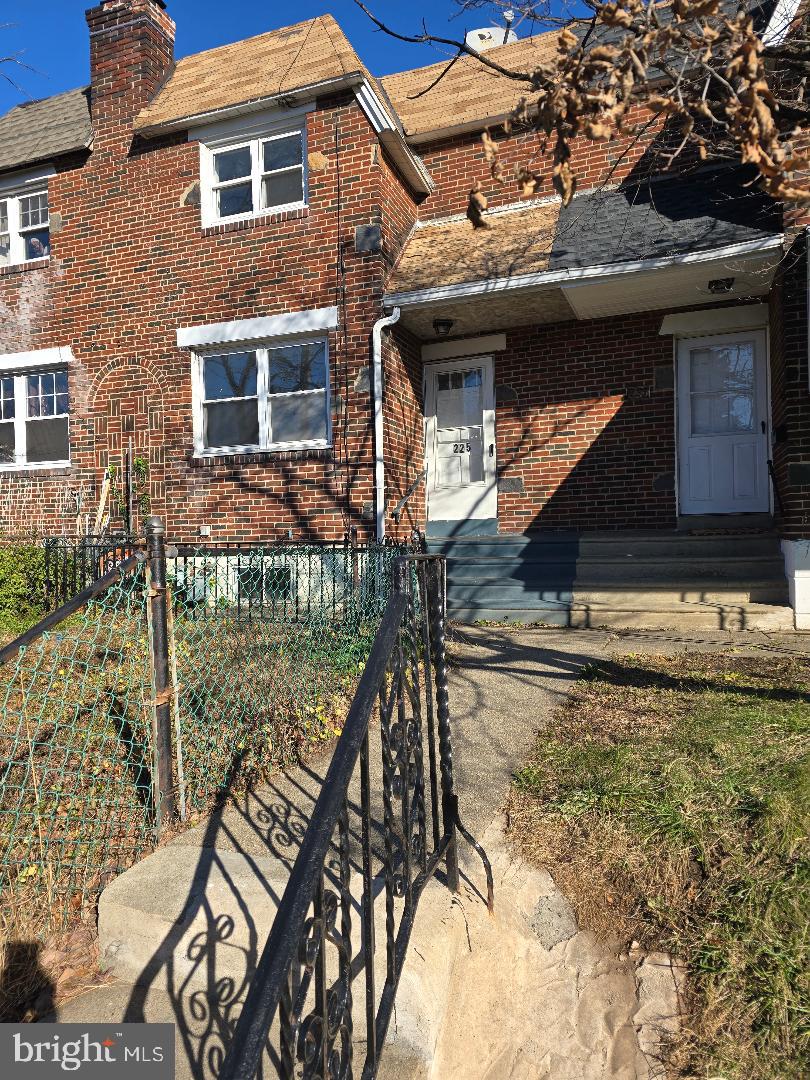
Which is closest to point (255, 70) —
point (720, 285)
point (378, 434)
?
point (378, 434)

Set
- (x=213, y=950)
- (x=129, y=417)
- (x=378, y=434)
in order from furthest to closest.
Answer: (x=129, y=417)
(x=378, y=434)
(x=213, y=950)

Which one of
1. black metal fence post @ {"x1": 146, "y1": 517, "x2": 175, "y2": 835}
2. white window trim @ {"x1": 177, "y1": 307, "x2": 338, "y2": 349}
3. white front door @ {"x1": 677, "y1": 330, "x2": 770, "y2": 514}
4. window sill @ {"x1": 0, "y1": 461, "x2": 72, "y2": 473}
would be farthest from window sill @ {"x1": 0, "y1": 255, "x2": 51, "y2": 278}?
black metal fence post @ {"x1": 146, "y1": 517, "x2": 175, "y2": 835}

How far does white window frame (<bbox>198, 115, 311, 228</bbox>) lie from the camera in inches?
364

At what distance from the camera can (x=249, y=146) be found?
9523mm

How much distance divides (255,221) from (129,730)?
24.1 ft

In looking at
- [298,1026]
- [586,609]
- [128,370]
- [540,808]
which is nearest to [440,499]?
[586,609]

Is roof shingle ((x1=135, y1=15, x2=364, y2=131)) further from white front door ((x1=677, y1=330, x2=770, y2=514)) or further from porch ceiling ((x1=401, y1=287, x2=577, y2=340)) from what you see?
white front door ((x1=677, y1=330, x2=770, y2=514))

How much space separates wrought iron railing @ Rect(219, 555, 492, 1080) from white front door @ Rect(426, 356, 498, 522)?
684 cm

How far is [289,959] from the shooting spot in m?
1.34

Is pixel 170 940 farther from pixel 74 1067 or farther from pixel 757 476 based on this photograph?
pixel 757 476

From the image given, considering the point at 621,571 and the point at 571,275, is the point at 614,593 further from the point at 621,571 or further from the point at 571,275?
the point at 571,275

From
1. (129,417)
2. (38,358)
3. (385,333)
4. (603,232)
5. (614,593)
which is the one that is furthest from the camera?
(38,358)

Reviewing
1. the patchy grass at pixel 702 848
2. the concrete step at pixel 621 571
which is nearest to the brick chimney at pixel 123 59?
the concrete step at pixel 621 571

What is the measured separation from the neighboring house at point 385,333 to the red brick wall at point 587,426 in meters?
0.03
